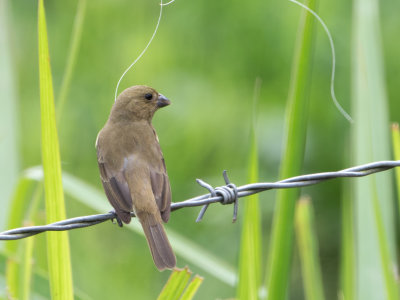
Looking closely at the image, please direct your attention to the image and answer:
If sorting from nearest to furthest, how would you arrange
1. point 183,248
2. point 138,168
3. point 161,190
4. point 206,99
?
point 161,190
point 138,168
point 183,248
point 206,99

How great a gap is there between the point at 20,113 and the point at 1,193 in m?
2.27

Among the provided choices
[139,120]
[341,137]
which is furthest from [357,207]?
[341,137]

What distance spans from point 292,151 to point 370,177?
0.52 m

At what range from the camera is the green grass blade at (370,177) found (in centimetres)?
269

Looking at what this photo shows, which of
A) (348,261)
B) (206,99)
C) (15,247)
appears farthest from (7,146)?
(206,99)

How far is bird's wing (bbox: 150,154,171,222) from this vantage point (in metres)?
2.82

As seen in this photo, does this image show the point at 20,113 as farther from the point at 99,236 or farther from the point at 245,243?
the point at 245,243

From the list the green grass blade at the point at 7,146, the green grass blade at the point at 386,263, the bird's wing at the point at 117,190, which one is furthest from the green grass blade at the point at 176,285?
the green grass blade at the point at 7,146

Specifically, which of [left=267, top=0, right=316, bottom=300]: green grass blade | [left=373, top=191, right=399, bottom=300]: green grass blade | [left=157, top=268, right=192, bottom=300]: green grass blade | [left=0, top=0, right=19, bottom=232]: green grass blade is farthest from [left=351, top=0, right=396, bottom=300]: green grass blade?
[left=0, top=0, right=19, bottom=232]: green grass blade

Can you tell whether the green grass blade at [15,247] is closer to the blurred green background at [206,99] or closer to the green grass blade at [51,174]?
the green grass blade at [51,174]

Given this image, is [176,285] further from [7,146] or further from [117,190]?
[7,146]

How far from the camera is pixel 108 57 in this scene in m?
5.42

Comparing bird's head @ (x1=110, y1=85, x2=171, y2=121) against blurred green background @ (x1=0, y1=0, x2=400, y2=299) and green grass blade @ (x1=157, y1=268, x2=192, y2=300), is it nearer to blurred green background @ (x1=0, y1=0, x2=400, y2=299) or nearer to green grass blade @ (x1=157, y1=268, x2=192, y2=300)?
green grass blade @ (x1=157, y1=268, x2=192, y2=300)

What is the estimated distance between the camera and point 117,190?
297 centimetres
